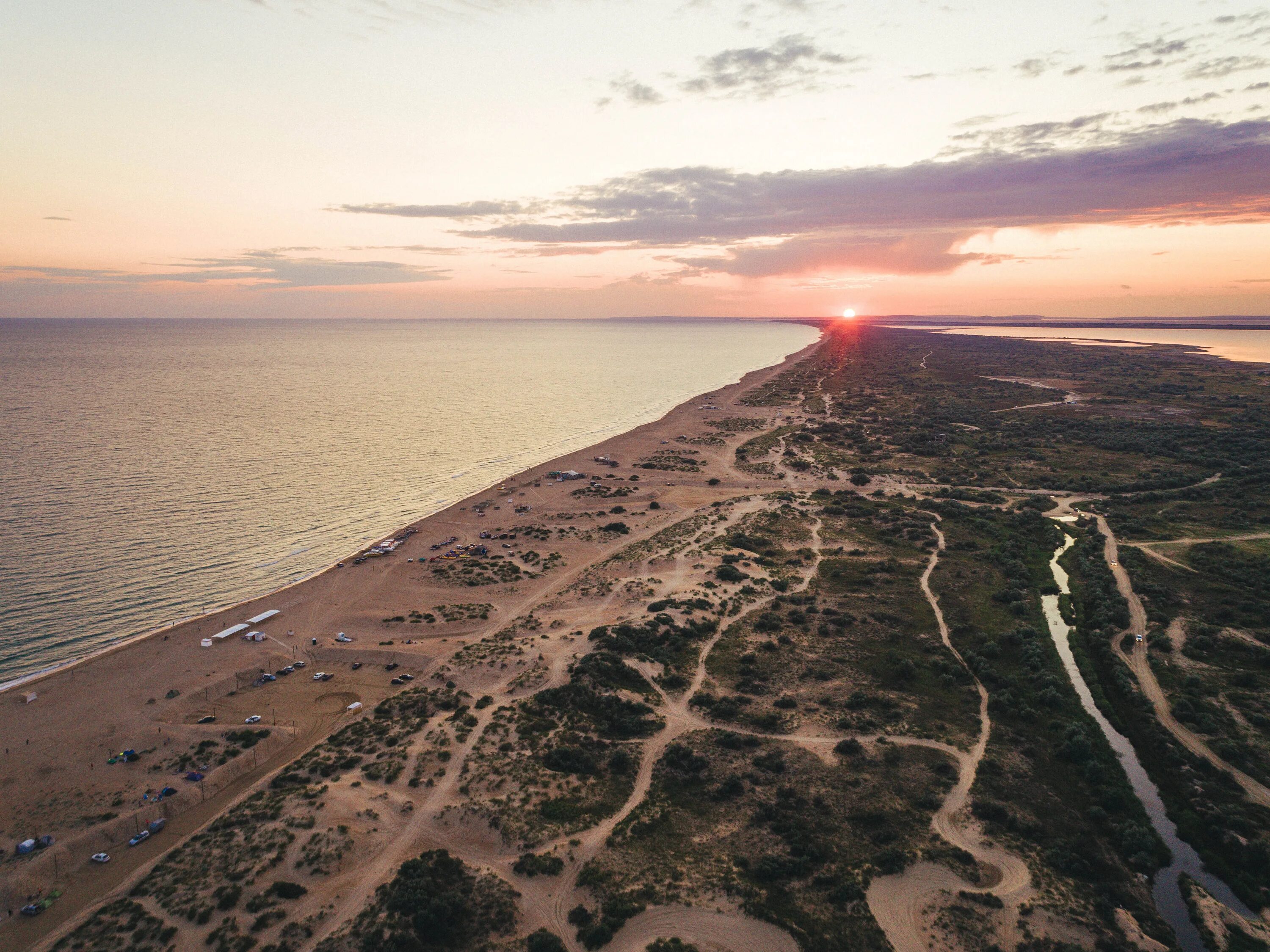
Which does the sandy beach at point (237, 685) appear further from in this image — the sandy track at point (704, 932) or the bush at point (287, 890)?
the sandy track at point (704, 932)

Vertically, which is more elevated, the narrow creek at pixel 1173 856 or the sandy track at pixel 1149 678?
the sandy track at pixel 1149 678

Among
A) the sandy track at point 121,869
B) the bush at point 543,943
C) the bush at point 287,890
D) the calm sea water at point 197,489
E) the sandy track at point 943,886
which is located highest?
the sandy track at point 943,886

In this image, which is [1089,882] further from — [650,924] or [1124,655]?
[1124,655]

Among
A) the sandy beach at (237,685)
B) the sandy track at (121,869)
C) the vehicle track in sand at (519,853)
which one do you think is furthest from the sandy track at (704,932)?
the sandy track at (121,869)

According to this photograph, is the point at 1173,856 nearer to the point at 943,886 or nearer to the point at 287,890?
the point at 943,886

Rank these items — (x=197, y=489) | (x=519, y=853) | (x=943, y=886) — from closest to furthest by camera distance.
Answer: (x=943, y=886), (x=519, y=853), (x=197, y=489)

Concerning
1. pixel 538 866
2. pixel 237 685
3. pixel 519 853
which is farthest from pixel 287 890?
pixel 237 685
